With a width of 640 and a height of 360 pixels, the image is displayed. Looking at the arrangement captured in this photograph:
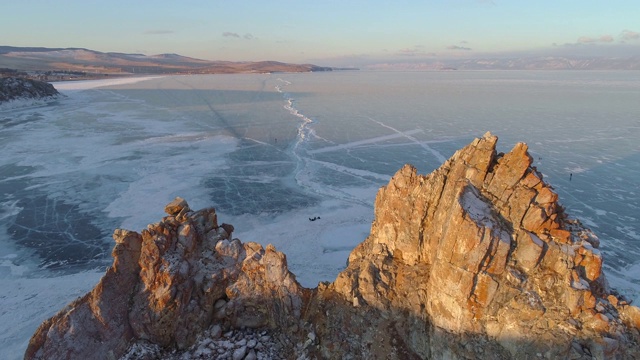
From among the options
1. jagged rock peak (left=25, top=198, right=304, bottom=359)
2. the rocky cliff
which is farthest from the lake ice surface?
the rocky cliff

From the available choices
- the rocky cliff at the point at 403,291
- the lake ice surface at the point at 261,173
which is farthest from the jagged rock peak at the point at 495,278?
the lake ice surface at the point at 261,173

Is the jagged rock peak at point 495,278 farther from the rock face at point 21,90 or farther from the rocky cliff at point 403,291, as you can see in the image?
the rock face at point 21,90

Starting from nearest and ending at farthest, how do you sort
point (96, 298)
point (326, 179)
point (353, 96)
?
1. point (96, 298)
2. point (326, 179)
3. point (353, 96)

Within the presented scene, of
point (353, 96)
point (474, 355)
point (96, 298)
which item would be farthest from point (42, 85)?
point (474, 355)

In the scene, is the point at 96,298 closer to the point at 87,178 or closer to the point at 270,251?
the point at 270,251

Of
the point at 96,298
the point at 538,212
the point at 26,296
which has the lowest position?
the point at 26,296

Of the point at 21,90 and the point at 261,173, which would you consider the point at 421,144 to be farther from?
the point at 21,90
